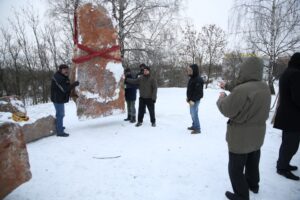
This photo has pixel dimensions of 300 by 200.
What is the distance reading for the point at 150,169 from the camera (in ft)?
12.0

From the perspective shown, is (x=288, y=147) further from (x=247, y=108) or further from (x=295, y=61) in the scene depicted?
(x=247, y=108)

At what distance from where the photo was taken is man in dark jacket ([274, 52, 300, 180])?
316 centimetres

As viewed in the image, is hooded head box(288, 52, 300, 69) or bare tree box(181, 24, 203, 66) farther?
bare tree box(181, 24, 203, 66)

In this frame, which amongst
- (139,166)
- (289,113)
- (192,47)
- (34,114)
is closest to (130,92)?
(139,166)

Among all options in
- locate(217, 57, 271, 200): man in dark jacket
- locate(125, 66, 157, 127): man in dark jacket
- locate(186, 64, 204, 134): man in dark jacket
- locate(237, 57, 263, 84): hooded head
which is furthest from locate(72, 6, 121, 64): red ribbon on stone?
locate(237, 57, 263, 84): hooded head

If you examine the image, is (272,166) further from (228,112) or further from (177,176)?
(228,112)

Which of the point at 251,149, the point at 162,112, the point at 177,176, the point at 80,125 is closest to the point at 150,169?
the point at 177,176

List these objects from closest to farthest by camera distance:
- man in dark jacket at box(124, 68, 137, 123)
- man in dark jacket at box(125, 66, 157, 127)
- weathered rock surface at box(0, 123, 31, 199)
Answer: weathered rock surface at box(0, 123, 31, 199)
man in dark jacket at box(125, 66, 157, 127)
man in dark jacket at box(124, 68, 137, 123)

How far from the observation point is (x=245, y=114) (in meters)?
2.55

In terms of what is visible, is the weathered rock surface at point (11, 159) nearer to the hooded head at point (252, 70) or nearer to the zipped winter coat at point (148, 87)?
the hooded head at point (252, 70)

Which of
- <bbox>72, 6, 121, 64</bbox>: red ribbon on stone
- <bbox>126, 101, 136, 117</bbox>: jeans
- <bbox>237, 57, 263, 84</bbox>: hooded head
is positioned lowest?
<bbox>126, 101, 136, 117</bbox>: jeans

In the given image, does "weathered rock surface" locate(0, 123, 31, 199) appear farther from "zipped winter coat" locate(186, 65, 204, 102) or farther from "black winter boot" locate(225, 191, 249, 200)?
"zipped winter coat" locate(186, 65, 204, 102)

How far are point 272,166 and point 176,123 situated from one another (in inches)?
118

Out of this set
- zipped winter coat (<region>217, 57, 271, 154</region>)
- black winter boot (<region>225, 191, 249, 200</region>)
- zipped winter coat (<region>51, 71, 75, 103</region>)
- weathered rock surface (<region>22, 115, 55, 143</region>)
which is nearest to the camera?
zipped winter coat (<region>217, 57, 271, 154</region>)
